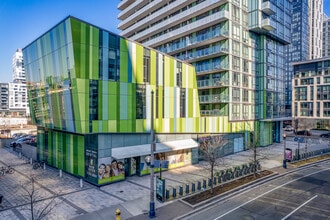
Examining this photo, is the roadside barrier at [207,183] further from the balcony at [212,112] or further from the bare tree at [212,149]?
the balcony at [212,112]

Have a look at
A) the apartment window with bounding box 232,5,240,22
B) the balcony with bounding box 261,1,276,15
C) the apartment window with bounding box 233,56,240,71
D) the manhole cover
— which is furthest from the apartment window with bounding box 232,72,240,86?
the manhole cover

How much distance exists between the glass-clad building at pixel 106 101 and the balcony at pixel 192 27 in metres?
13.9

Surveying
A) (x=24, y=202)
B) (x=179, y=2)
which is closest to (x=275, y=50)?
(x=179, y=2)

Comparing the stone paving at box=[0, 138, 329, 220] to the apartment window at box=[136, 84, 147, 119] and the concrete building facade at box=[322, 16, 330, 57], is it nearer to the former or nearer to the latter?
the apartment window at box=[136, 84, 147, 119]

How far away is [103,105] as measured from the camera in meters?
21.1

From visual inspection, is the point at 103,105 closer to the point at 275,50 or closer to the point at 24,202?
the point at 24,202

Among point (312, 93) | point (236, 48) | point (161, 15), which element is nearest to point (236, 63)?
point (236, 48)

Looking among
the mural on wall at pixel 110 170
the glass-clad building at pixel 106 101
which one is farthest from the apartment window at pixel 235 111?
the mural on wall at pixel 110 170

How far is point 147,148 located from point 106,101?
21.2 ft

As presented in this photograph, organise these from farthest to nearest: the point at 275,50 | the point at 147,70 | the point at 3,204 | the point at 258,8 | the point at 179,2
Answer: the point at 275,50 → the point at 179,2 → the point at 258,8 → the point at 147,70 → the point at 3,204

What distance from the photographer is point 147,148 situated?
2405cm

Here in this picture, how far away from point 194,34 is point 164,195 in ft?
106

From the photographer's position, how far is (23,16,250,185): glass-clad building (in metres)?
20.3

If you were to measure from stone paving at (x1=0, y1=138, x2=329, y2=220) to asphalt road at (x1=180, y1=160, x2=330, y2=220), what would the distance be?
12.7ft
